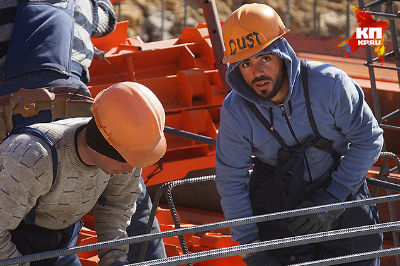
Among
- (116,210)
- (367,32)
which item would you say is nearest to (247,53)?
(116,210)

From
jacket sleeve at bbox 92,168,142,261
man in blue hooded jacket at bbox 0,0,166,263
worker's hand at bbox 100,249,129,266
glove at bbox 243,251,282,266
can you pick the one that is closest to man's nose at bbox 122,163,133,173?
jacket sleeve at bbox 92,168,142,261

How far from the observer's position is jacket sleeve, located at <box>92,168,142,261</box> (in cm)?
389

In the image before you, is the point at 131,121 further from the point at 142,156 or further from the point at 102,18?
→ the point at 102,18

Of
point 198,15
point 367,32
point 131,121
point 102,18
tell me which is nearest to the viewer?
point 131,121

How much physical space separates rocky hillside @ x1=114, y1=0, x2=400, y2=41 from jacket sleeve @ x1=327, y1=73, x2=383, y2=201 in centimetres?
1003

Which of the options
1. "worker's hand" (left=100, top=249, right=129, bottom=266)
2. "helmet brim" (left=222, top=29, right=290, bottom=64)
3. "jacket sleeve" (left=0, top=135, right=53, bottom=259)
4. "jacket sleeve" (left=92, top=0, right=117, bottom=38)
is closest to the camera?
"jacket sleeve" (left=0, top=135, right=53, bottom=259)

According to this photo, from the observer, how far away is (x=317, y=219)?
4.02m

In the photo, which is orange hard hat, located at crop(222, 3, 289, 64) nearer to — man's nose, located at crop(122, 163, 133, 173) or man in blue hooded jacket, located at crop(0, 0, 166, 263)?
man's nose, located at crop(122, 163, 133, 173)

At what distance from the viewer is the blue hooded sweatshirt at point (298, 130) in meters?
3.91

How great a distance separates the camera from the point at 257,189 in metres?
4.29

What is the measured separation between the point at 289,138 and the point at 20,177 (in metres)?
1.53

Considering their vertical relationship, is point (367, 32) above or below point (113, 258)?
above

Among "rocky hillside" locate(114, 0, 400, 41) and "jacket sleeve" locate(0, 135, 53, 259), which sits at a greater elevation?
"jacket sleeve" locate(0, 135, 53, 259)

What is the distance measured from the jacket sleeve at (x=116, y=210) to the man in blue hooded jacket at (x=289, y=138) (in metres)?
0.54
